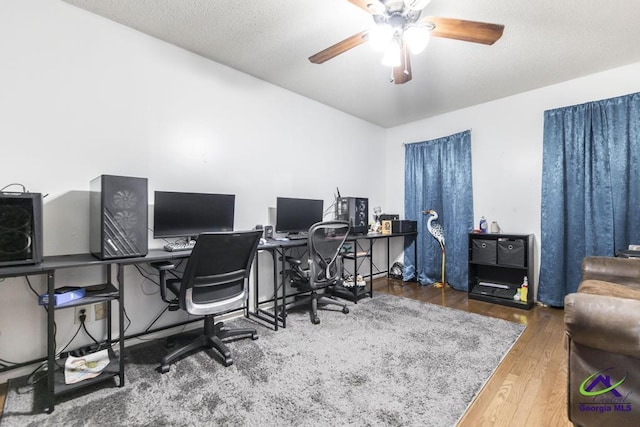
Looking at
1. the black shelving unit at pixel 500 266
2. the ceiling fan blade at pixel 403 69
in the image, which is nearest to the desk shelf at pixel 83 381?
the ceiling fan blade at pixel 403 69

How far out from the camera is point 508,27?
2.24 metres

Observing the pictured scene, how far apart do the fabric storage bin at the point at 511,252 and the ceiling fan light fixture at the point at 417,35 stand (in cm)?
252

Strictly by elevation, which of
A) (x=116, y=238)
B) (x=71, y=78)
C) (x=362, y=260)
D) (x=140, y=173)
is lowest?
(x=362, y=260)

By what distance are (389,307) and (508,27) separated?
8.90 feet

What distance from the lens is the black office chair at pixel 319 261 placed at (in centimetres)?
274

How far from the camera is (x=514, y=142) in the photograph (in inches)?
140

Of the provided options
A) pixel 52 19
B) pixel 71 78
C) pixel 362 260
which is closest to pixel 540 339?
pixel 362 260

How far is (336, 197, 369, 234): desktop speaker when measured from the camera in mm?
3654

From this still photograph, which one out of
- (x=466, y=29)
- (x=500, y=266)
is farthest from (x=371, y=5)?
(x=500, y=266)

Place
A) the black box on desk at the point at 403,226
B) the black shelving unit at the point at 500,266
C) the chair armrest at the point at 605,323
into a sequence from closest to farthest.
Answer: the chair armrest at the point at 605,323 < the black shelving unit at the point at 500,266 < the black box on desk at the point at 403,226

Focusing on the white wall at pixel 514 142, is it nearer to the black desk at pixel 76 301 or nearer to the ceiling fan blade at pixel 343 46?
the ceiling fan blade at pixel 343 46

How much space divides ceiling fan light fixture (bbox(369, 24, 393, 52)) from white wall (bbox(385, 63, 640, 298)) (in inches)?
102

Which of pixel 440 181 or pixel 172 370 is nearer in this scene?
pixel 172 370

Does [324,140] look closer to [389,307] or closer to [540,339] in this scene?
[389,307]
